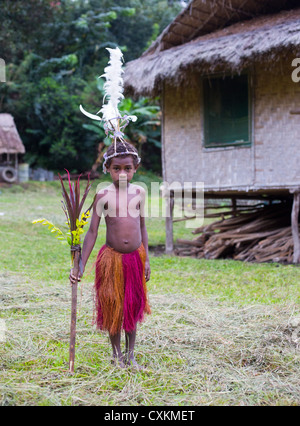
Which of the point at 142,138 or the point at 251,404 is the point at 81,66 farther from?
the point at 251,404

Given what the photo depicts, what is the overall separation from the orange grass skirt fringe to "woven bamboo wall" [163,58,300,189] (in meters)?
4.82

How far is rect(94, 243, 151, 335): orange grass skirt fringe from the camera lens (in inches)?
125

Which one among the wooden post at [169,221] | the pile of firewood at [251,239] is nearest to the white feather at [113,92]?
the pile of firewood at [251,239]

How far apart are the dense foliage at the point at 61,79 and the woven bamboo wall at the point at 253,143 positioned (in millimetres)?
9975

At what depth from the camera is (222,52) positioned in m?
7.31

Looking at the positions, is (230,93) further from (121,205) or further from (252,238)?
(121,205)

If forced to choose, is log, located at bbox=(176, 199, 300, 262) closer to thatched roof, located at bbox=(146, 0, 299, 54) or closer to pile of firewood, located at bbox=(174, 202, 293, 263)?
pile of firewood, located at bbox=(174, 202, 293, 263)

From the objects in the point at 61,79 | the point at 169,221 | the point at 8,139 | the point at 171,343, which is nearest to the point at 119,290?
the point at 171,343

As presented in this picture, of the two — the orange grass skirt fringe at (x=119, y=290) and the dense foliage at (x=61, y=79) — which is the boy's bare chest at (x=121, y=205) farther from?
the dense foliage at (x=61, y=79)

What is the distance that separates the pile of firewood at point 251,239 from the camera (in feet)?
25.5

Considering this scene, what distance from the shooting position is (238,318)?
428 centimetres

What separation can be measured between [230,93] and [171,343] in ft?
17.7

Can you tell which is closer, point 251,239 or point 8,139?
point 251,239

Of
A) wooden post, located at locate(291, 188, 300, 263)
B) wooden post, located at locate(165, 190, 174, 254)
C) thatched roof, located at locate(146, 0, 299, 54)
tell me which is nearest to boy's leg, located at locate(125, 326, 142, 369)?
wooden post, located at locate(291, 188, 300, 263)
